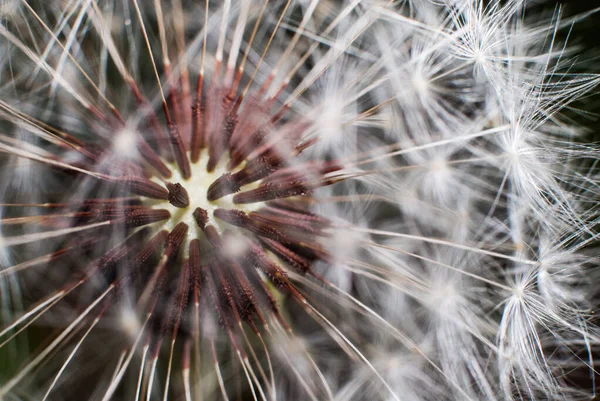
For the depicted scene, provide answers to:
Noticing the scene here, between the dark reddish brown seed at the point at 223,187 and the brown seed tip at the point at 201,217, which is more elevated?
the dark reddish brown seed at the point at 223,187

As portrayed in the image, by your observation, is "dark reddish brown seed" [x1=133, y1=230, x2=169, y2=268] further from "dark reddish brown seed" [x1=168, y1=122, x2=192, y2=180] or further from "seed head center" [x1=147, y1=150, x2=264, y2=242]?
"dark reddish brown seed" [x1=168, y1=122, x2=192, y2=180]

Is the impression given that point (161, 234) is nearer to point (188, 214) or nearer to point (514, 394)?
point (188, 214)

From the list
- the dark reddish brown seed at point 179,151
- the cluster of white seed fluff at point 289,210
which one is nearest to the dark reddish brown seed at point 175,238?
the cluster of white seed fluff at point 289,210

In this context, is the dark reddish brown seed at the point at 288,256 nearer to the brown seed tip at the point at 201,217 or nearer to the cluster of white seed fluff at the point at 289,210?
the cluster of white seed fluff at the point at 289,210

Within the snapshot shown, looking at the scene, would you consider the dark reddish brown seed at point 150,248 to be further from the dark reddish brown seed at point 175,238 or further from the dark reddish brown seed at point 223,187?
the dark reddish brown seed at point 223,187

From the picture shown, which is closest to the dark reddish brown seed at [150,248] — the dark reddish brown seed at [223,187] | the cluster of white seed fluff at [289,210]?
the cluster of white seed fluff at [289,210]

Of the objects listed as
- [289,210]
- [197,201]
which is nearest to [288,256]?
[289,210]

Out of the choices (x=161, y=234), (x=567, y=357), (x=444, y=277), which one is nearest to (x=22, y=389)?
(x=161, y=234)

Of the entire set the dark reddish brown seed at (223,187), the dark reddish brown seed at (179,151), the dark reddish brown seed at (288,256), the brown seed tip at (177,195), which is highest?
the dark reddish brown seed at (179,151)
